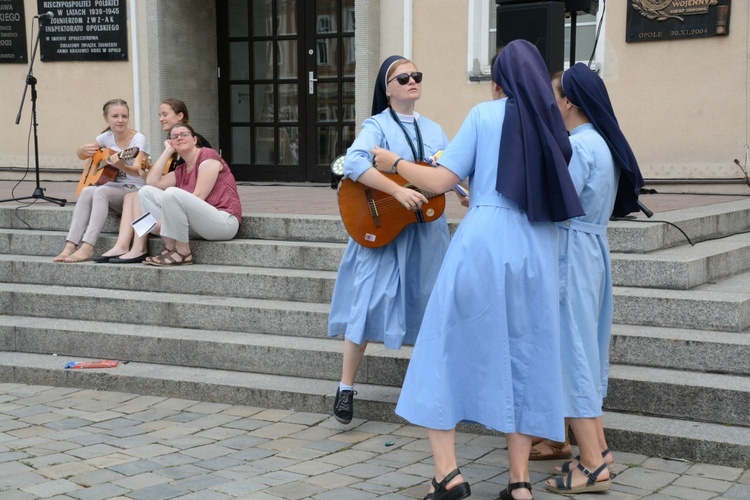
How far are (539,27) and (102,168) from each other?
3807 millimetres

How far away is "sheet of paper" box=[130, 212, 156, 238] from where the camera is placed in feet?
24.2

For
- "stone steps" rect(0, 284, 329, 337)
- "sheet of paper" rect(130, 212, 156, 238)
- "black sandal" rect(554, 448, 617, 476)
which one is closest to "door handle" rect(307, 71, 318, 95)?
"sheet of paper" rect(130, 212, 156, 238)

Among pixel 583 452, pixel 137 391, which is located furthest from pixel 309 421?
pixel 583 452

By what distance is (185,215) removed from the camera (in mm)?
7141

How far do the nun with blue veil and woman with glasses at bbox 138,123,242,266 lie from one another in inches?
136

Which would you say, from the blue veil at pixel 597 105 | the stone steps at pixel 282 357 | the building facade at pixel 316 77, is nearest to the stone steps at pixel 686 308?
the stone steps at pixel 282 357

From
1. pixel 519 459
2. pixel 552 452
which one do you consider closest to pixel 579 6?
pixel 552 452

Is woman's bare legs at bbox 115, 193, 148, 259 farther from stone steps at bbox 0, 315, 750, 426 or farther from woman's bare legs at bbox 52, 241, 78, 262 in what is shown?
stone steps at bbox 0, 315, 750, 426

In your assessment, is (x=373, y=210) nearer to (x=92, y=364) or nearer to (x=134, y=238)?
(x=92, y=364)

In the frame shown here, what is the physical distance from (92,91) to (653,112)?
7.34 meters

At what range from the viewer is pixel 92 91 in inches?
520

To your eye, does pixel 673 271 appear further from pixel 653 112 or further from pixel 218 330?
pixel 653 112

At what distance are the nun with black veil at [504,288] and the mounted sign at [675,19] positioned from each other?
6.57 meters

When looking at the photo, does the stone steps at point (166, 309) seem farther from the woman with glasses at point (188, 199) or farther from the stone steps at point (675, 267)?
the stone steps at point (675, 267)
